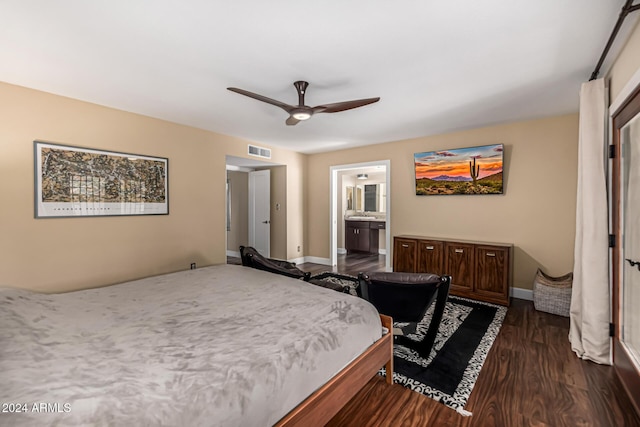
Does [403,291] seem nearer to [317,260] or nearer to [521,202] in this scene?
[521,202]

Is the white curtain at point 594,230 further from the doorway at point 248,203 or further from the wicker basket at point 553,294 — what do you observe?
the doorway at point 248,203

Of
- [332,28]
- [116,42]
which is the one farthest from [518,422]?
[116,42]

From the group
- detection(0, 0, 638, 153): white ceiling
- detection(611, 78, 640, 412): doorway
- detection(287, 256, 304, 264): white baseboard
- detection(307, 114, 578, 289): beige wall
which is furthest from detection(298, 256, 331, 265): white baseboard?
detection(611, 78, 640, 412): doorway

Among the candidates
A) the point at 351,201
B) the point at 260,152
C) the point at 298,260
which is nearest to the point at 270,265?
the point at 260,152

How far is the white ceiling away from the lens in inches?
66.6

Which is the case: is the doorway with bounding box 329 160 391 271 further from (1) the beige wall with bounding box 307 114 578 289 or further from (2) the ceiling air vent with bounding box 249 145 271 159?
(2) the ceiling air vent with bounding box 249 145 271 159

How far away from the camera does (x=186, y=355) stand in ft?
4.25

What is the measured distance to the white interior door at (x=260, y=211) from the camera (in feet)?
20.2

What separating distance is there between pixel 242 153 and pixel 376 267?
3.53 m

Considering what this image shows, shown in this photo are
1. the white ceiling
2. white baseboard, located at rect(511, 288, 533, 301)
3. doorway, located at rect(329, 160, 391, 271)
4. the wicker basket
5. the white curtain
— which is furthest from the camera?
doorway, located at rect(329, 160, 391, 271)

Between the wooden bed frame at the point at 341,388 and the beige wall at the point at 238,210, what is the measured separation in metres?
5.24

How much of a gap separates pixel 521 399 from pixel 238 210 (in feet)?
20.5

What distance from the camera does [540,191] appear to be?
3803 mm

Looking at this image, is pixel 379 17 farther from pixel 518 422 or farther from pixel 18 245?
pixel 18 245
